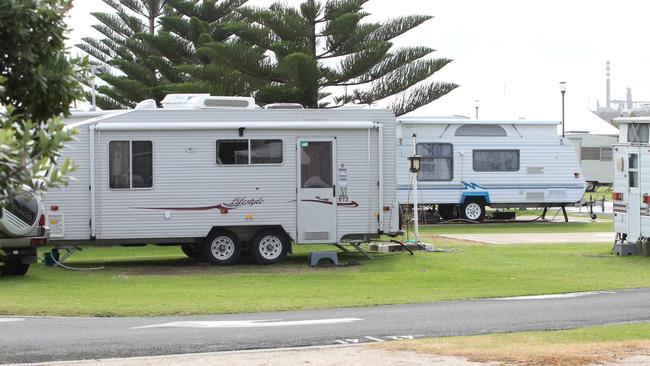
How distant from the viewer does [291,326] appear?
11.9 m

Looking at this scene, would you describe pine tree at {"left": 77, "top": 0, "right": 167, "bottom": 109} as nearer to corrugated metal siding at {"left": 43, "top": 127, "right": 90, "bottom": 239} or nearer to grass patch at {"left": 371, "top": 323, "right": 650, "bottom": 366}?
corrugated metal siding at {"left": 43, "top": 127, "right": 90, "bottom": 239}

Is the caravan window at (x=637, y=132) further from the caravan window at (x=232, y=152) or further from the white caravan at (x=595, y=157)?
the white caravan at (x=595, y=157)

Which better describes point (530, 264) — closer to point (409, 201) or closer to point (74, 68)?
point (409, 201)

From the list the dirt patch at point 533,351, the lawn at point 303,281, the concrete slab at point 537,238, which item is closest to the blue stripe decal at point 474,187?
the concrete slab at point 537,238

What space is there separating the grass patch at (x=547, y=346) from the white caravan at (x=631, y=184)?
Answer: 8.78m

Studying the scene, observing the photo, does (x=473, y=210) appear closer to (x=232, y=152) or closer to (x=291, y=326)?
(x=232, y=152)

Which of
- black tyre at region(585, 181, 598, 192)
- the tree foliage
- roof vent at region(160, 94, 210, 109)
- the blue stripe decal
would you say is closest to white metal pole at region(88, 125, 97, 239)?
roof vent at region(160, 94, 210, 109)

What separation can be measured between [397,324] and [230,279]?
19.8ft

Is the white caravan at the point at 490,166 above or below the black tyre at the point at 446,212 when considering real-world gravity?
above

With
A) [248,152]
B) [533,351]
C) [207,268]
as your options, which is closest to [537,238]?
[248,152]

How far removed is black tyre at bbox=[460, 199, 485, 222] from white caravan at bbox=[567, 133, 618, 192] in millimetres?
16919

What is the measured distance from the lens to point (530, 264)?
1916cm

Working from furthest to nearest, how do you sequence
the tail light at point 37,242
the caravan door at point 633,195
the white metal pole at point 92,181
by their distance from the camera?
the caravan door at point 633,195, the white metal pole at point 92,181, the tail light at point 37,242

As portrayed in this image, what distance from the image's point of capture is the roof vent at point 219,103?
64.5ft
